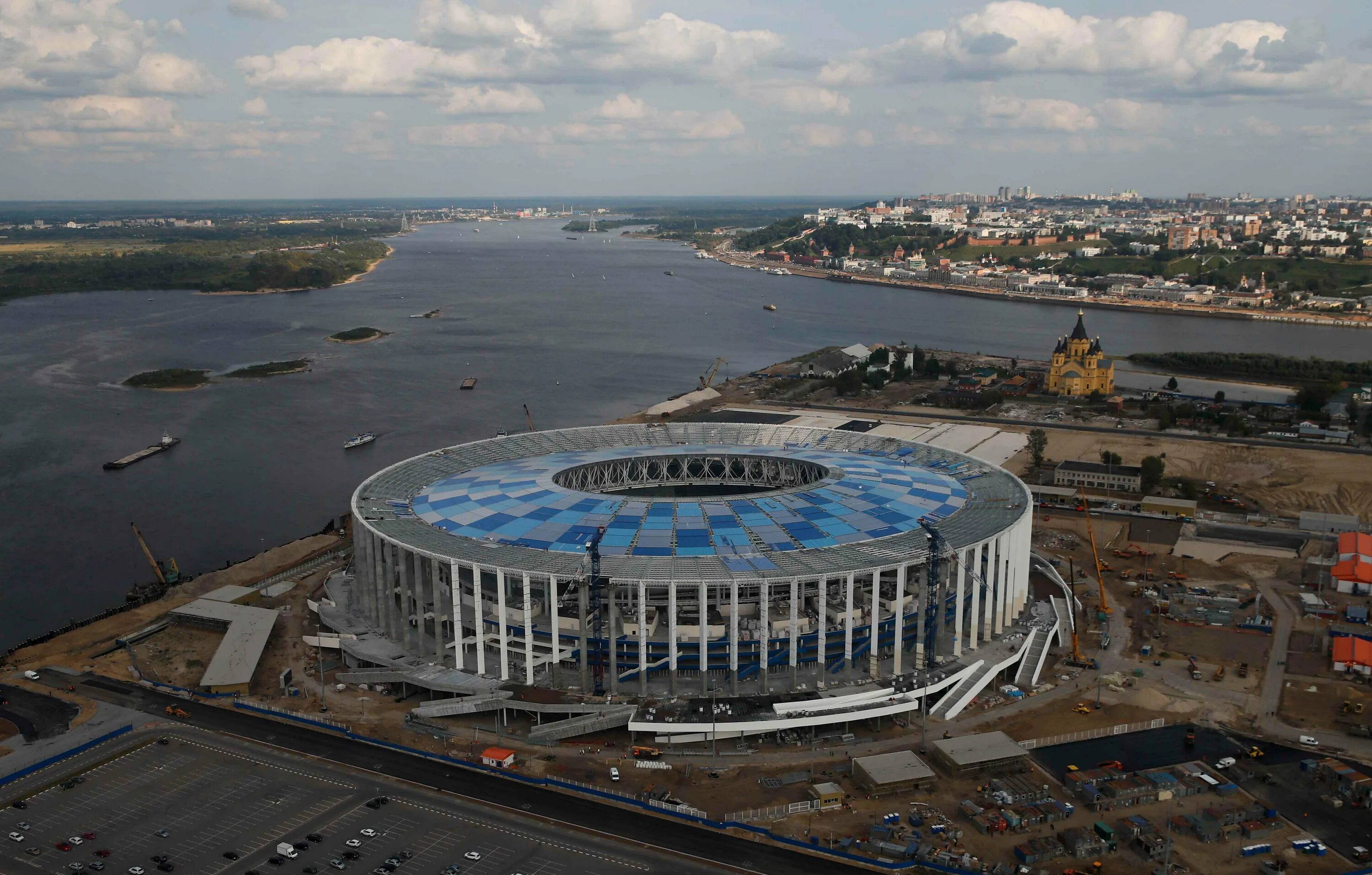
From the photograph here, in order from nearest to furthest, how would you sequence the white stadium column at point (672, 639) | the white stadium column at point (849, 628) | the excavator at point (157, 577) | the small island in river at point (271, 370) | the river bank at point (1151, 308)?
the white stadium column at point (672, 639) → the white stadium column at point (849, 628) → the excavator at point (157, 577) → the small island in river at point (271, 370) → the river bank at point (1151, 308)

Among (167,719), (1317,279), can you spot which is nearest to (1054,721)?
(167,719)

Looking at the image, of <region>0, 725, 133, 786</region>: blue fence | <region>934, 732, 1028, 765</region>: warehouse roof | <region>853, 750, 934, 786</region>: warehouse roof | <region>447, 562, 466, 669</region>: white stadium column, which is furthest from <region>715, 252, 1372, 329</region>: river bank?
<region>0, 725, 133, 786</region>: blue fence

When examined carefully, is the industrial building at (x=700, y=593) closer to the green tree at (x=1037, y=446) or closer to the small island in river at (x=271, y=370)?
the green tree at (x=1037, y=446)

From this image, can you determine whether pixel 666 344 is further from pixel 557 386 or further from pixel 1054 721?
pixel 1054 721

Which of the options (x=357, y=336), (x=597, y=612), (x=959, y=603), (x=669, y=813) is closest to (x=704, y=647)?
(x=597, y=612)

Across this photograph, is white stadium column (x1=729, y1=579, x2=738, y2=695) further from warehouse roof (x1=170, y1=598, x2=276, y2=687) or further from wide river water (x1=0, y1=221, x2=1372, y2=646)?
wide river water (x1=0, y1=221, x2=1372, y2=646)

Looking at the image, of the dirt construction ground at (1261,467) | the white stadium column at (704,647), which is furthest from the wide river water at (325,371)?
the dirt construction ground at (1261,467)

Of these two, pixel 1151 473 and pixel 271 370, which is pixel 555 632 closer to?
pixel 1151 473
